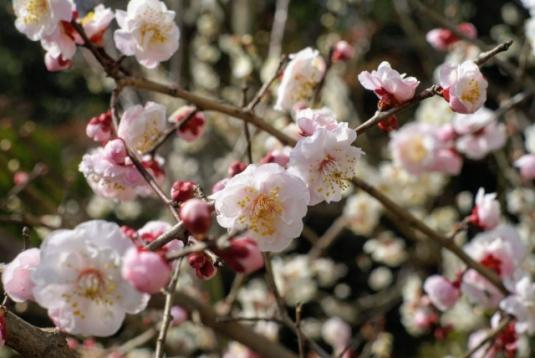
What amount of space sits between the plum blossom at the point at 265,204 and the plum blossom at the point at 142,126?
0.94ft

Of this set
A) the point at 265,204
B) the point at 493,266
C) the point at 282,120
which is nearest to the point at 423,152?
the point at 282,120

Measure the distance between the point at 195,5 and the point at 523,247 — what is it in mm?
3170

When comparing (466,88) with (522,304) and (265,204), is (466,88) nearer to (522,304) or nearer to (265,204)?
(265,204)

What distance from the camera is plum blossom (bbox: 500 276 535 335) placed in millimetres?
1230

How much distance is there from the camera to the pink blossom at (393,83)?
869 mm

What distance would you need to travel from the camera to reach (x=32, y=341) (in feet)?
2.64

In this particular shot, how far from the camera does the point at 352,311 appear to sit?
3.58 meters

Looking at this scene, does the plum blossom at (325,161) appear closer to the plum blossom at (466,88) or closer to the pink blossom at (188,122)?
the plum blossom at (466,88)

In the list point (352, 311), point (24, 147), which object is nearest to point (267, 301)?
point (352, 311)

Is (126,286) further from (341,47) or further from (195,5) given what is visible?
(195,5)

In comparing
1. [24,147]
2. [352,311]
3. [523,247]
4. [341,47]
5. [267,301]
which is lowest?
[352,311]

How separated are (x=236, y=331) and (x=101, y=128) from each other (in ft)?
2.58

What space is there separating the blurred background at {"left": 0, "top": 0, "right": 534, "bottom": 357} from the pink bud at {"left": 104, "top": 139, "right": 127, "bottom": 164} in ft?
2.54

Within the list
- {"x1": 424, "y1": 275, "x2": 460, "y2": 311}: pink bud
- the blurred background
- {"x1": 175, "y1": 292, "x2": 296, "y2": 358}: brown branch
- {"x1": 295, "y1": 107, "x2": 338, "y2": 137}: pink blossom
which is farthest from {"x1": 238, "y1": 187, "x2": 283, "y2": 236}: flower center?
the blurred background
